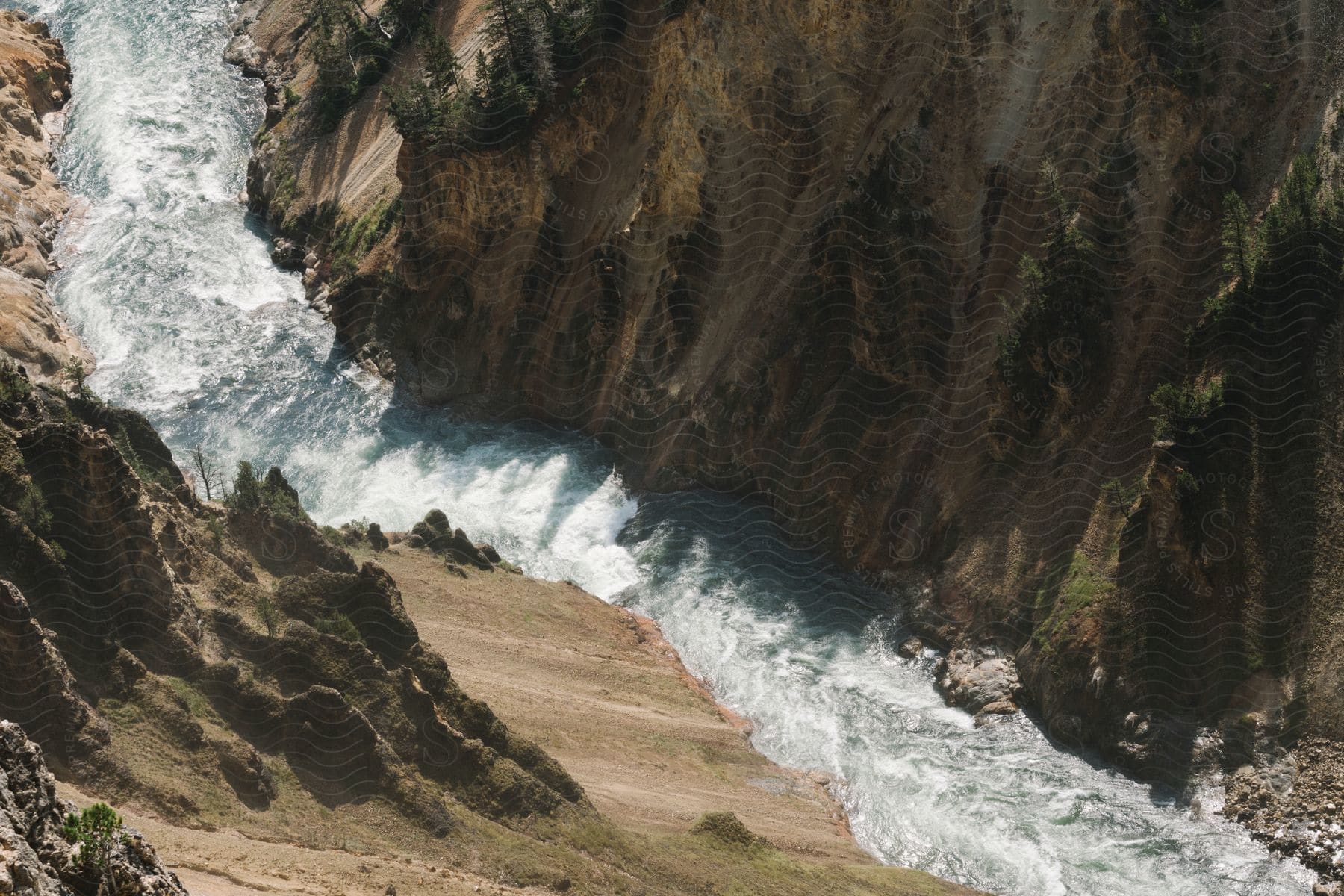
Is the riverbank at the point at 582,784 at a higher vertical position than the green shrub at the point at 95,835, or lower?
lower

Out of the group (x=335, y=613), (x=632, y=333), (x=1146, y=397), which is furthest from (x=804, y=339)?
(x=335, y=613)

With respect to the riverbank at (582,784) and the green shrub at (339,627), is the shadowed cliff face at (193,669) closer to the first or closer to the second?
the green shrub at (339,627)

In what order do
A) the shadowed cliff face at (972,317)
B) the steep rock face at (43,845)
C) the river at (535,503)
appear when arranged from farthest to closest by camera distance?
the shadowed cliff face at (972,317) < the river at (535,503) < the steep rock face at (43,845)

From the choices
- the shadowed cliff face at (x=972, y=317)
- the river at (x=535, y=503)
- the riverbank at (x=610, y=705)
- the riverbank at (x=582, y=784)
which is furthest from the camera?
the shadowed cliff face at (x=972, y=317)

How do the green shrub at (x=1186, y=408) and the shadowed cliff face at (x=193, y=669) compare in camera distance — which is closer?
the shadowed cliff face at (x=193, y=669)

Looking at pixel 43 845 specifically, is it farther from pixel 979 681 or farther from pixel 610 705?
pixel 979 681

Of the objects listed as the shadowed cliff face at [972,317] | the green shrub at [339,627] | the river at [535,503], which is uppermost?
the shadowed cliff face at [972,317]

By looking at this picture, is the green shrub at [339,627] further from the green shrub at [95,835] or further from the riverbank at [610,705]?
the green shrub at [95,835]

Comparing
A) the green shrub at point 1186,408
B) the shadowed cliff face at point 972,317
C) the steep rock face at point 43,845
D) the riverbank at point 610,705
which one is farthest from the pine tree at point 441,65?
the steep rock face at point 43,845
